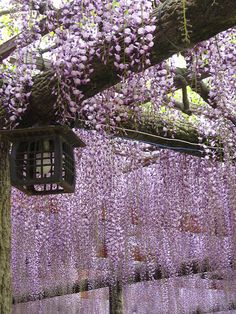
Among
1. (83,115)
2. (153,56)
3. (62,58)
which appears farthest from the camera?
(83,115)

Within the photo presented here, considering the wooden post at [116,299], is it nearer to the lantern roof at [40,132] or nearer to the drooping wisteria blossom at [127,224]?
the drooping wisteria blossom at [127,224]

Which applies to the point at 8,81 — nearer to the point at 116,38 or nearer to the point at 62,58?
the point at 62,58

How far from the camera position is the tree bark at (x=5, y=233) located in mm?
2818

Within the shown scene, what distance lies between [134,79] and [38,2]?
2.04ft

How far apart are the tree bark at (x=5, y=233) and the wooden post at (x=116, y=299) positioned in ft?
10.5

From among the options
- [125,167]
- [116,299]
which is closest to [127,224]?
[125,167]

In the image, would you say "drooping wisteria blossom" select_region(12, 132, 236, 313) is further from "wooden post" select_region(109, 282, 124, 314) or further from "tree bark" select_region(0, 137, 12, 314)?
"tree bark" select_region(0, 137, 12, 314)

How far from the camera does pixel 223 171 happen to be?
507 cm

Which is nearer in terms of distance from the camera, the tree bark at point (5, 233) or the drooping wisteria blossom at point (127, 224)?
the tree bark at point (5, 233)

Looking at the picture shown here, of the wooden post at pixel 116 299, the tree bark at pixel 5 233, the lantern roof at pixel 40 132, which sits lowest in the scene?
the wooden post at pixel 116 299

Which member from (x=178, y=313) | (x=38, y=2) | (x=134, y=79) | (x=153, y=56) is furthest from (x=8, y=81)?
(x=178, y=313)

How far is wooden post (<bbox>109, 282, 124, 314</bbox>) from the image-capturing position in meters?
5.92

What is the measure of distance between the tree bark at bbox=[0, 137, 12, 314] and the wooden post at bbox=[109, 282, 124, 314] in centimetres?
319

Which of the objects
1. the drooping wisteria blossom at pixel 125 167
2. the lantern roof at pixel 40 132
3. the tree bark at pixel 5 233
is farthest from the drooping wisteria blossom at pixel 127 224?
the lantern roof at pixel 40 132
